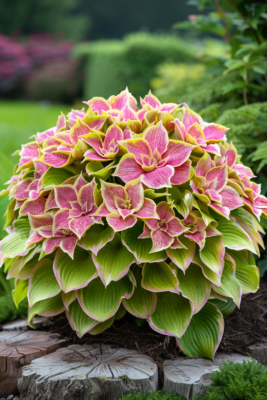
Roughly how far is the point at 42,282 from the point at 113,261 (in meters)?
0.30

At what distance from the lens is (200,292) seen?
1.29 meters

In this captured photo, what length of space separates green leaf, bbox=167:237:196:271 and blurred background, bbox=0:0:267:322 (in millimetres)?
659

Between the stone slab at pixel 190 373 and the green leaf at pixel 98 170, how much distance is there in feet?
2.27

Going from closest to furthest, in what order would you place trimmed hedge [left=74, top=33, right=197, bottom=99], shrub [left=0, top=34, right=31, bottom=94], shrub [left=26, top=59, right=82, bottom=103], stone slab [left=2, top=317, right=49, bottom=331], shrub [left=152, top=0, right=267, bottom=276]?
stone slab [left=2, top=317, right=49, bottom=331]
shrub [left=152, top=0, right=267, bottom=276]
trimmed hedge [left=74, top=33, right=197, bottom=99]
shrub [left=26, top=59, right=82, bottom=103]
shrub [left=0, top=34, right=31, bottom=94]

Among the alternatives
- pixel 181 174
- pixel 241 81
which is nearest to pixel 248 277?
pixel 181 174

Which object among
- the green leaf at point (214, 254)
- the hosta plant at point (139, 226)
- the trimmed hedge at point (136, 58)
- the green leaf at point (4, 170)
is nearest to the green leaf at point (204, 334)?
the hosta plant at point (139, 226)

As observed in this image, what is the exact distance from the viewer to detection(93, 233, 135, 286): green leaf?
3.92 ft

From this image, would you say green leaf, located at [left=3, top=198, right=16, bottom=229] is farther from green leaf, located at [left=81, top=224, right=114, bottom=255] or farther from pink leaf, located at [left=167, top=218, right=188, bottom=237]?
pink leaf, located at [left=167, top=218, right=188, bottom=237]

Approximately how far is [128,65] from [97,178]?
7.88 meters

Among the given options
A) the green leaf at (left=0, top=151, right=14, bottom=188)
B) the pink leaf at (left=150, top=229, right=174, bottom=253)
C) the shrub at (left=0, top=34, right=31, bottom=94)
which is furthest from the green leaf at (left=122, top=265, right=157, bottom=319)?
the shrub at (left=0, top=34, right=31, bottom=94)

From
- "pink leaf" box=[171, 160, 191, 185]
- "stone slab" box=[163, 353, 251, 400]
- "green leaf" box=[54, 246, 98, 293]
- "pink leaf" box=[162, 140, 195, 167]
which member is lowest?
"stone slab" box=[163, 353, 251, 400]

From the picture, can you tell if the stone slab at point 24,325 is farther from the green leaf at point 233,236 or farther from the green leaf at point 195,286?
the green leaf at point 233,236

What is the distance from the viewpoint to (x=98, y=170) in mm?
1318

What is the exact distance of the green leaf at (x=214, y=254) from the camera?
1.23m
